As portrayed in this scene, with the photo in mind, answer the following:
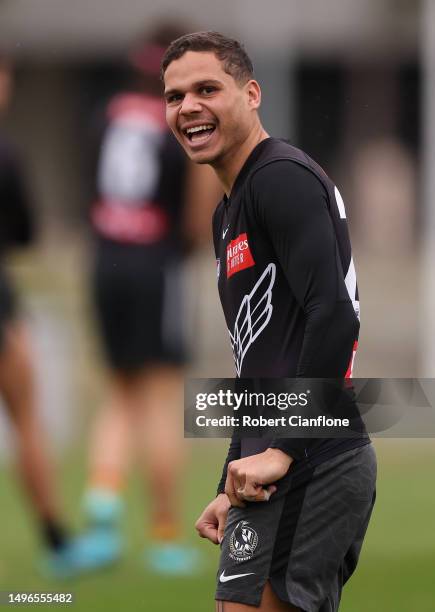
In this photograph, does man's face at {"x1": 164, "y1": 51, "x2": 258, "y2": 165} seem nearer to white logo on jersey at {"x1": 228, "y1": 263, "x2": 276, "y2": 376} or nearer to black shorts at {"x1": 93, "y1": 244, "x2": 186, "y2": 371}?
white logo on jersey at {"x1": 228, "y1": 263, "x2": 276, "y2": 376}

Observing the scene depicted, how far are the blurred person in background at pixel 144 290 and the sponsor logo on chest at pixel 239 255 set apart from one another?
3.10 metres

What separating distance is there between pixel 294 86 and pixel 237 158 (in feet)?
56.6

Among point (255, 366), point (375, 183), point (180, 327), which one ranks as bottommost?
point (255, 366)

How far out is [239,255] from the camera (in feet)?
11.0

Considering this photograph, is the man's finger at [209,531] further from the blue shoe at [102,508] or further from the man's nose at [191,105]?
the blue shoe at [102,508]

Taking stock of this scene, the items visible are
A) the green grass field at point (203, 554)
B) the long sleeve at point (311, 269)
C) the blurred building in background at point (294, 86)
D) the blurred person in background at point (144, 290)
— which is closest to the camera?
the long sleeve at point (311, 269)

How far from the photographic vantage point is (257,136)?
3.44 metres

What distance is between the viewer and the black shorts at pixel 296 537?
10.7ft

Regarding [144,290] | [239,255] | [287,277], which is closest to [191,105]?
[239,255]

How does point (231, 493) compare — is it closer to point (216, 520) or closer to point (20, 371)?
point (216, 520)

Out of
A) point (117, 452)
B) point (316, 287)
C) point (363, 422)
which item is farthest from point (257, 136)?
point (117, 452)

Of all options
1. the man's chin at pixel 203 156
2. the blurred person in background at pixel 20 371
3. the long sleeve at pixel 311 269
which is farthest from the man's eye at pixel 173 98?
the blurred person in background at pixel 20 371

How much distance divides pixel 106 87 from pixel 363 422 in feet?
56.7

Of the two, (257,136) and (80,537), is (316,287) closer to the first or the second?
(257,136)
